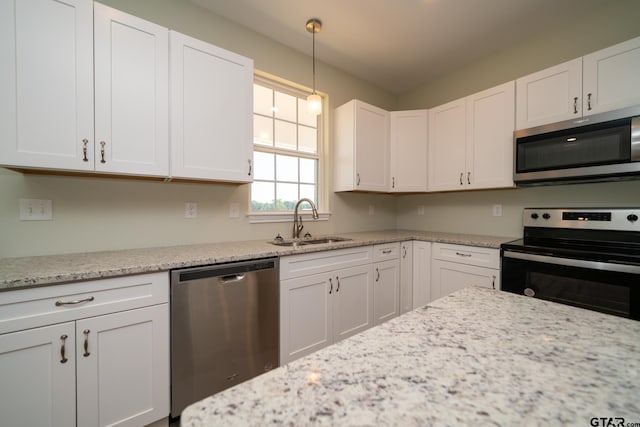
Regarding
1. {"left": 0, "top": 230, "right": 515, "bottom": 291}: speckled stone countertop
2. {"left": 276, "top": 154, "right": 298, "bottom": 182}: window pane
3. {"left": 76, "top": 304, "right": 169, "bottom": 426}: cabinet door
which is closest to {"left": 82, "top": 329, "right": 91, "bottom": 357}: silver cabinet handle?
{"left": 76, "top": 304, "right": 169, "bottom": 426}: cabinet door

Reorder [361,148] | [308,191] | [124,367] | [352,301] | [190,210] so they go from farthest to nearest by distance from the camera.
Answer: [308,191]
[361,148]
[352,301]
[190,210]
[124,367]

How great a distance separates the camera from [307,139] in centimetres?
283

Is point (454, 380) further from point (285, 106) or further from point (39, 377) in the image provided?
point (285, 106)

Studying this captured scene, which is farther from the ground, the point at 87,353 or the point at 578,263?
the point at 578,263

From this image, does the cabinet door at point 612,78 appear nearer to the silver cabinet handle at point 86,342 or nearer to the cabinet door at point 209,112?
the cabinet door at point 209,112

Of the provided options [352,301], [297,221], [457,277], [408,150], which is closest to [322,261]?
[352,301]

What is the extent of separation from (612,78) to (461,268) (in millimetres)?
1686

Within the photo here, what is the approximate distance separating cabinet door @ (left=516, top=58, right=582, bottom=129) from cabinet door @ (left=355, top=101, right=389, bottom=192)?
119 cm

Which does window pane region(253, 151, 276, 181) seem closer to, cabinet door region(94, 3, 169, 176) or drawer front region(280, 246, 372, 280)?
cabinet door region(94, 3, 169, 176)

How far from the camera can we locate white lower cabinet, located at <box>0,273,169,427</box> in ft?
3.52

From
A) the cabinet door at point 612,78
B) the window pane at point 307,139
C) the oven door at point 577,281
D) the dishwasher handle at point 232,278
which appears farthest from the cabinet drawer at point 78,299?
the cabinet door at point 612,78

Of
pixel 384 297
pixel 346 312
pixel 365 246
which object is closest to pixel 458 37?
pixel 365 246

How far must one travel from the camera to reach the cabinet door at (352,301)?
2115 mm

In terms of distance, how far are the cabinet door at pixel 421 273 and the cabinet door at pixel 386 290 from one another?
0.61 feet
